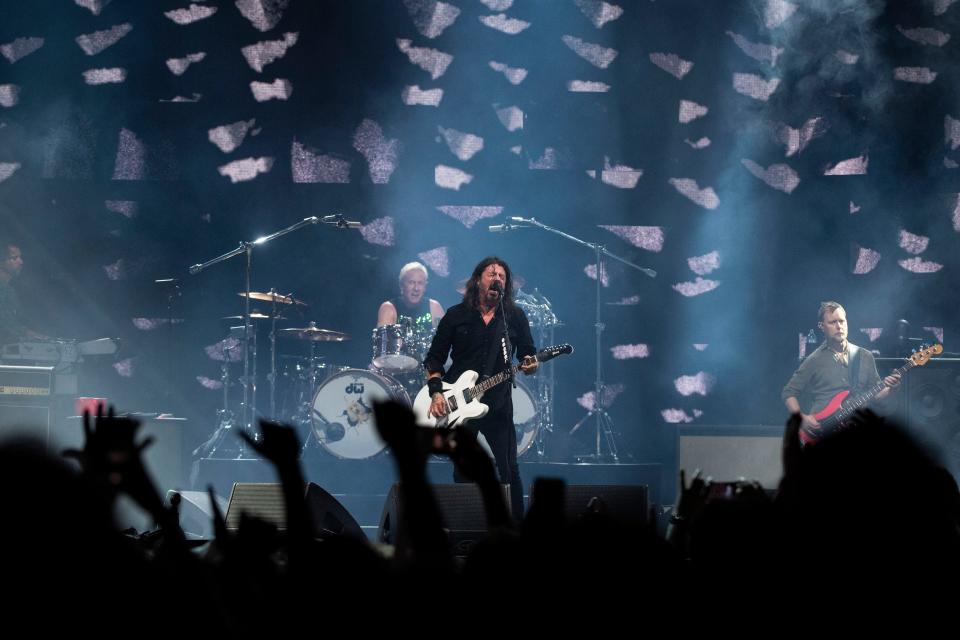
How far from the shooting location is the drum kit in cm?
806

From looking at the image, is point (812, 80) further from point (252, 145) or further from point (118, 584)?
point (118, 584)

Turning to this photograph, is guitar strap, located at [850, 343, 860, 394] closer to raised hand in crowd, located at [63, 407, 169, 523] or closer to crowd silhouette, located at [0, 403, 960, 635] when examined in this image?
crowd silhouette, located at [0, 403, 960, 635]

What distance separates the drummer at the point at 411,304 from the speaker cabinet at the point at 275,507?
176 inches

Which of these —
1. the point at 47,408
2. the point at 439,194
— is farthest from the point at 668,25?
the point at 47,408

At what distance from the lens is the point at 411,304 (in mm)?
8914

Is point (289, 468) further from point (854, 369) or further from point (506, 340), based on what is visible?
point (854, 369)

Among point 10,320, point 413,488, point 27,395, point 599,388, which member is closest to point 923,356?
point 599,388

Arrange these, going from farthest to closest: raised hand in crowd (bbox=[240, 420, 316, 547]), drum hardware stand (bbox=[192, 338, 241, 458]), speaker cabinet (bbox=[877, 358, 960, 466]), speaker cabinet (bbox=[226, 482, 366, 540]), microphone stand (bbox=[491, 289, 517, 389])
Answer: drum hardware stand (bbox=[192, 338, 241, 458])
speaker cabinet (bbox=[877, 358, 960, 466])
microphone stand (bbox=[491, 289, 517, 389])
speaker cabinet (bbox=[226, 482, 366, 540])
raised hand in crowd (bbox=[240, 420, 316, 547])

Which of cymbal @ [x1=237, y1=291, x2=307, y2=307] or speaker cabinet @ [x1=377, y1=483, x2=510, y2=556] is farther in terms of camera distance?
cymbal @ [x1=237, y1=291, x2=307, y2=307]

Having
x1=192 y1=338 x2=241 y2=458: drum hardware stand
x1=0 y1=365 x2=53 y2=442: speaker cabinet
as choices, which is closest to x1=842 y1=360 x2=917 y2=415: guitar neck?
x1=192 y1=338 x2=241 y2=458: drum hardware stand

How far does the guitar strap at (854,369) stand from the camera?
777cm

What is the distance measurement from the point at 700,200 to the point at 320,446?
428 cm

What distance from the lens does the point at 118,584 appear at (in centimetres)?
106

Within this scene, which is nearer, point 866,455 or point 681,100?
point 866,455
